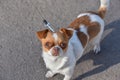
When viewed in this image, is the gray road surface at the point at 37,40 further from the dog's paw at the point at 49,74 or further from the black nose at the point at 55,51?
the black nose at the point at 55,51

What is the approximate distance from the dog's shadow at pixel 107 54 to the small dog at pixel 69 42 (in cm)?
12

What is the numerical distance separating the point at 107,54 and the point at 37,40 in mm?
1001

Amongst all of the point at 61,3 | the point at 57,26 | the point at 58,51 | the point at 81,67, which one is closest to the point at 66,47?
the point at 58,51

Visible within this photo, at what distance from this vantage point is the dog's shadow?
4.29 m

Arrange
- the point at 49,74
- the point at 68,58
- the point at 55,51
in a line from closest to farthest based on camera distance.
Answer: the point at 55,51 < the point at 68,58 < the point at 49,74

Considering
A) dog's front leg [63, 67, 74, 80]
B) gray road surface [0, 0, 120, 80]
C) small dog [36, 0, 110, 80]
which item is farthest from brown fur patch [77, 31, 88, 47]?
gray road surface [0, 0, 120, 80]

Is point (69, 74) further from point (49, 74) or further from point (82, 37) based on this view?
point (82, 37)

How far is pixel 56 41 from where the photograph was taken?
3369 millimetres

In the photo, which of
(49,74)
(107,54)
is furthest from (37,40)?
(107,54)

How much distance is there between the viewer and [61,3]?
16.5 feet

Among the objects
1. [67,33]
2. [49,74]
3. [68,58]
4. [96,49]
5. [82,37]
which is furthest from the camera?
[96,49]

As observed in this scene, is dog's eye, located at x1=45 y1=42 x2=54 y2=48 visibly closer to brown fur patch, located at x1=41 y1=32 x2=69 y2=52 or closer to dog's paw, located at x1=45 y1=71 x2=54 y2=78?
brown fur patch, located at x1=41 y1=32 x2=69 y2=52

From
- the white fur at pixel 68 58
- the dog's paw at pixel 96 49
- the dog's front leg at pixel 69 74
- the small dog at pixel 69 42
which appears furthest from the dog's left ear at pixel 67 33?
the dog's paw at pixel 96 49

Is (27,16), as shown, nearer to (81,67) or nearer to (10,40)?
(10,40)
